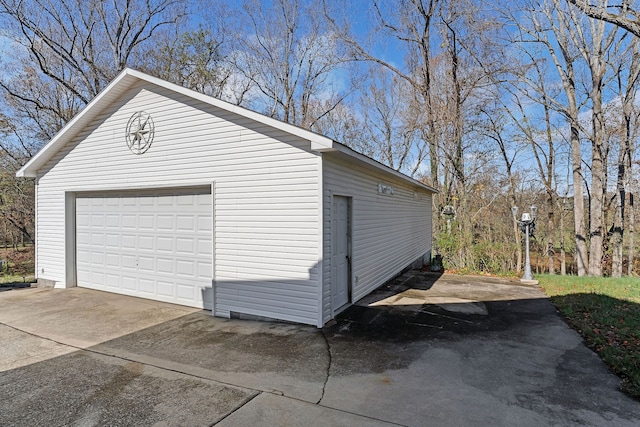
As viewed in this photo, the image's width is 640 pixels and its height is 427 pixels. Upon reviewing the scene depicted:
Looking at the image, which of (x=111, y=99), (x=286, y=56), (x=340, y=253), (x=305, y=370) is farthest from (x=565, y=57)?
(x=111, y=99)

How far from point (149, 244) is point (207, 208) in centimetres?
174

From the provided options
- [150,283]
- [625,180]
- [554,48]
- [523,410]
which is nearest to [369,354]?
[523,410]

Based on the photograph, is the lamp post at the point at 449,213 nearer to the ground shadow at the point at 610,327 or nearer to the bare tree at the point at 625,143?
the ground shadow at the point at 610,327

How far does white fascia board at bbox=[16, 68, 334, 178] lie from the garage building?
2cm

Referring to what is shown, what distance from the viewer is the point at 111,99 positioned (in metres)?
6.92

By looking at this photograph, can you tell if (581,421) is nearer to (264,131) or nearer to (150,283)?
(264,131)

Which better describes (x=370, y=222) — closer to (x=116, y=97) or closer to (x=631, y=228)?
(x=116, y=97)

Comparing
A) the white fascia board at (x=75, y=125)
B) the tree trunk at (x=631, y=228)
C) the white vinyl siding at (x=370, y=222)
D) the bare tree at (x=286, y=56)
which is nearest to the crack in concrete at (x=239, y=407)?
the white vinyl siding at (x=370, y=222)

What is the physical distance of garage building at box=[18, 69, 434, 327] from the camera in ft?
17.0

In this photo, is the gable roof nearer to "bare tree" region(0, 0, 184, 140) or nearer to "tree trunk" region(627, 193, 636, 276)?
"bare tree" region(0, 0, 184, 140)

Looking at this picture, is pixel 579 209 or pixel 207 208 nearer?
pixel 207 208

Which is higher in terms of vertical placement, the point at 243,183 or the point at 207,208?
the point at 243,183

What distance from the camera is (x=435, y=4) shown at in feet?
43.5

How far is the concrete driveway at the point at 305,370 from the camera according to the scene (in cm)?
290
